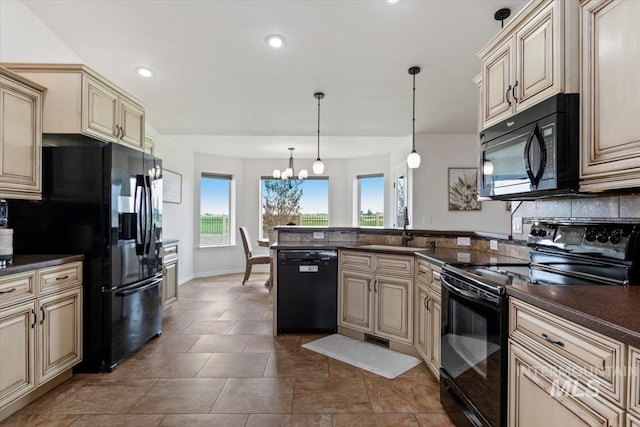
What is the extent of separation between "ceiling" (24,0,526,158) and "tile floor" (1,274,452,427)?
2.73m

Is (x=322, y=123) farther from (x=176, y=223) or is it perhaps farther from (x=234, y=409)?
(x=234, y=409)

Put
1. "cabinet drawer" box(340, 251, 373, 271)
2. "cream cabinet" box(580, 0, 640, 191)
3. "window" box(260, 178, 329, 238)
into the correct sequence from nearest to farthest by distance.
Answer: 1. "cream cabinet" box(580, 0, 640, 191)
2. "cabinet drawer" box(340, 251, 373, 271)
3. "window" box(260, 178, 329, 238)

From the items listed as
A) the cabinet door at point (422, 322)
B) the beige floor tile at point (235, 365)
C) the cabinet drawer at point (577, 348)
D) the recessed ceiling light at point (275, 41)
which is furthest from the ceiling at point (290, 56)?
the beige floor tile at point (235, 365)

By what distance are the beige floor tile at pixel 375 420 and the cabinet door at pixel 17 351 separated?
6.25ft

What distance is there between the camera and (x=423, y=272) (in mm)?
2594

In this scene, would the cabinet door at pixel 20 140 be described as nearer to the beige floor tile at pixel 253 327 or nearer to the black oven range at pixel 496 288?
the beige floor tile at pixel 253 327

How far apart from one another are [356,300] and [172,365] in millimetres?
1686

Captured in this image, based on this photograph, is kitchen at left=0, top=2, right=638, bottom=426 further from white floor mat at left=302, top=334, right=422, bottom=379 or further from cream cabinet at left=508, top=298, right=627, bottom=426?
white floor mat at left=302, top=334, right=422, bottom=379

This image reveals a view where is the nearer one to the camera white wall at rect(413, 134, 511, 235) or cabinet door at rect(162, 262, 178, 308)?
cabinet door at rect(162, 262, 178, 308)

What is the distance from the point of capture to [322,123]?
4.48 meters

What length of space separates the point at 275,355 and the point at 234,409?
0.80 metres

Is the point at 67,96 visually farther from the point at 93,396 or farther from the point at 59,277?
the point at 93,396

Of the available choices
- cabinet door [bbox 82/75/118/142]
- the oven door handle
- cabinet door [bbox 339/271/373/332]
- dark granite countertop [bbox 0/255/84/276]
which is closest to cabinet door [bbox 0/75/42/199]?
cabinet door [bbox 82/75/118/142]

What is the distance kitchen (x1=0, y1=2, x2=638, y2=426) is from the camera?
118 inches
